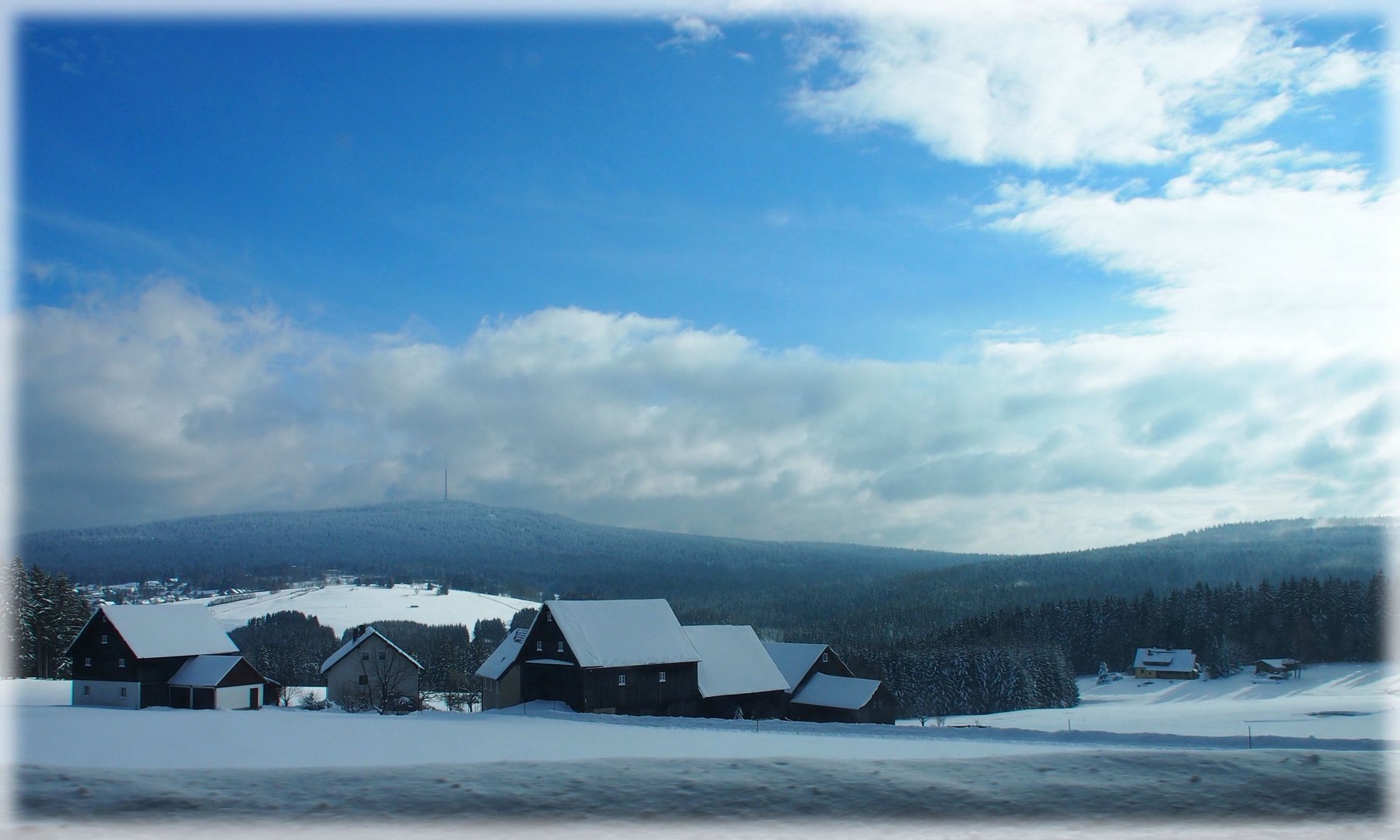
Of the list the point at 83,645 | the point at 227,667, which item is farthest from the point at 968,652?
the point at 83,645

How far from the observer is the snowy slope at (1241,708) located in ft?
108

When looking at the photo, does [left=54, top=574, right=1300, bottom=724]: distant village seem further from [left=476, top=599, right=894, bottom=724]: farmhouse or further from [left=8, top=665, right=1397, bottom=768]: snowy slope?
[left=8, top=665, right=1397, bottom=768]: snowy slope

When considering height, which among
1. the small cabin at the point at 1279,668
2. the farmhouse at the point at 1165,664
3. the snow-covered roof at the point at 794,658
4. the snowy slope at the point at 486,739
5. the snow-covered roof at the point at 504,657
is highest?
the snowy slope at the point at 486,739

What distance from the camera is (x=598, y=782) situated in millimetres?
10812

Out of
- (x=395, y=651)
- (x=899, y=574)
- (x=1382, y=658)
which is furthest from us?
(x=899, y=574)

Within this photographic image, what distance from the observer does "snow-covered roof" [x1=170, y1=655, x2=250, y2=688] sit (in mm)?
40219

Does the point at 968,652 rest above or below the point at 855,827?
Answer: below

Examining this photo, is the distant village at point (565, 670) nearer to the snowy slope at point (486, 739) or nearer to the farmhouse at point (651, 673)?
the farmhouse at point (651, 673)

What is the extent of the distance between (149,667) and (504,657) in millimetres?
16390

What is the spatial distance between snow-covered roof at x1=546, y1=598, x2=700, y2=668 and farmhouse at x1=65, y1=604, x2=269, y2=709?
51.8 feet

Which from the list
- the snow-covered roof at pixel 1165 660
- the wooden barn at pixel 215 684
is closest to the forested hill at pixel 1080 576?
the snow-covered roof at pixel 1165 660

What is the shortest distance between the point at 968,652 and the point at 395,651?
49071 mm

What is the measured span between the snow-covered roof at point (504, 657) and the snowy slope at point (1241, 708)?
925 inches

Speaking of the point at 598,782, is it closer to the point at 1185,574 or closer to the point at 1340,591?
the point at 1340,591
